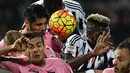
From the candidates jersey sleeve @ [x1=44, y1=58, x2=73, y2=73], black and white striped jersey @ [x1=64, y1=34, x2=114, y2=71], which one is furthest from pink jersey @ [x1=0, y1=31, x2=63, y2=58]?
jersey sleeve @ [x1=44, y1=58, x2=73, y2=73]

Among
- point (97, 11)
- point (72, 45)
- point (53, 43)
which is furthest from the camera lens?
point (97, 11)

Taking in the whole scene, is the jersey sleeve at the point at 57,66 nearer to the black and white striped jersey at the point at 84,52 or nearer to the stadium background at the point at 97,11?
the black and white striped jersey at the point at 84,52

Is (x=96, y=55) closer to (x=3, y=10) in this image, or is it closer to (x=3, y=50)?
(x=3, y=50)

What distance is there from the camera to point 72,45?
6.89m

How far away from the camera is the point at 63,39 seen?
24.2ft

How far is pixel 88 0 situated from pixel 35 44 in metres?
7.86

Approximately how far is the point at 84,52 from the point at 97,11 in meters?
6.79

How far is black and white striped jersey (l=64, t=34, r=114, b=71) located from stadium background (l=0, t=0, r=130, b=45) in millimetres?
6106

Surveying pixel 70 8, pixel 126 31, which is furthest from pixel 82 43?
pixel 126 31

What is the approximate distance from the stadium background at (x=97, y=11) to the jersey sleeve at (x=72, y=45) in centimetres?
623

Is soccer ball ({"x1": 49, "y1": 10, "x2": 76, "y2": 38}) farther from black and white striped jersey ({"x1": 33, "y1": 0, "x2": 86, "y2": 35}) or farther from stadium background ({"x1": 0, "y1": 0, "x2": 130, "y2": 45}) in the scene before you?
stadium background ({"x1": 0, "y1": 0, "x2": 130, "y2": 45})

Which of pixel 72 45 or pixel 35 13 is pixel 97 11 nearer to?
pixel 35 13

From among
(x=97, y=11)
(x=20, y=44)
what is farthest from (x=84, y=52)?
(x=97, y=11)

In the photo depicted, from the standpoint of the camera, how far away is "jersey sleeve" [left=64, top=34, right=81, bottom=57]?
688 centimetres
